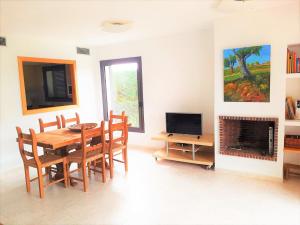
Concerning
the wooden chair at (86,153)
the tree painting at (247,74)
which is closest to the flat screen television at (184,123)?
the tree painting at (247,74)

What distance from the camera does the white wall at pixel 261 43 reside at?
9.44 ft

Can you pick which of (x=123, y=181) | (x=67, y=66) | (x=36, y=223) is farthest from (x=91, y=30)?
(x=36, y=223)

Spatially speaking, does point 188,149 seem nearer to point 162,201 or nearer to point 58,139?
point 162,201

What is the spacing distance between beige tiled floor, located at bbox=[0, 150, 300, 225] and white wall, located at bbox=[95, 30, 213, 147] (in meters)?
1.33

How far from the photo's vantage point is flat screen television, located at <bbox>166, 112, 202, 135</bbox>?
382cm

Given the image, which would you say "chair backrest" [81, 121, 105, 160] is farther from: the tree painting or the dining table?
the tree painting

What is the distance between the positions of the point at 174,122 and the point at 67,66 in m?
2.71

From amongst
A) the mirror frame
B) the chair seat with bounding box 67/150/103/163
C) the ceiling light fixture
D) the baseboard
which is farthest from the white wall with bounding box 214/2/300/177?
the mirror frame

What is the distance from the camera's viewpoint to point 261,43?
3.01 metres

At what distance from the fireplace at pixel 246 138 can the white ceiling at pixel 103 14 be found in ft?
4.91

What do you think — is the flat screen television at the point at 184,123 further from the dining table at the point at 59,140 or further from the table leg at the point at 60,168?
the table leg at the point at 60,168

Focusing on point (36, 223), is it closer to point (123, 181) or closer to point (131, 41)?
point (123, 181)

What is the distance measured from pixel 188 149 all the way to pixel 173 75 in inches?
57.7

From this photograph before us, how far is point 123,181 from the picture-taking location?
3355 mm
